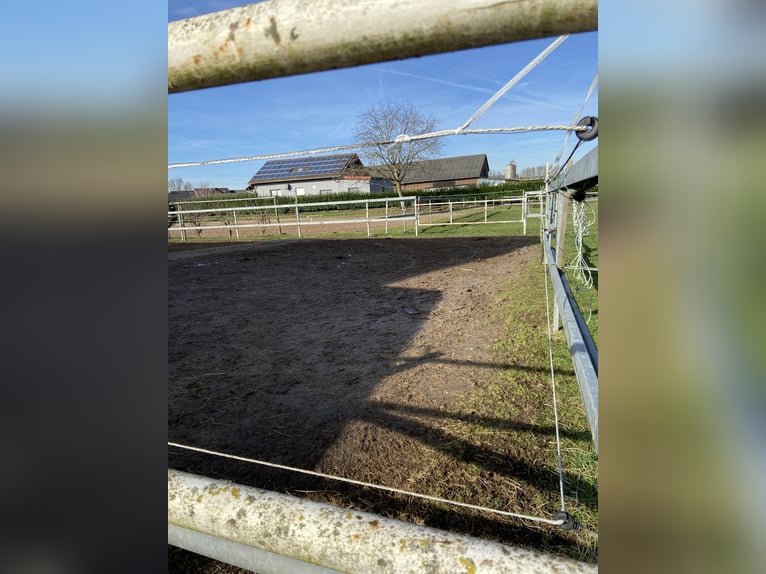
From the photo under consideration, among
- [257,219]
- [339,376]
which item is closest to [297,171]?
[257,219]

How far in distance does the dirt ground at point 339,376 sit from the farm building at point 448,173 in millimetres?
31333

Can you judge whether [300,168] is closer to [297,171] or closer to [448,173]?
[297,171]

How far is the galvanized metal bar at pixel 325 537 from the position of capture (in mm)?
496

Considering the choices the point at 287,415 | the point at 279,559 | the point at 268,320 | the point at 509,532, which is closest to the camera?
the point at 279,559

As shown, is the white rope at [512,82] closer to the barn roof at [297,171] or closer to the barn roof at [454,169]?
the barn roof at [297,171]

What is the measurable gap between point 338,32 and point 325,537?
639 millimetres

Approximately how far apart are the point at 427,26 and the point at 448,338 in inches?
129

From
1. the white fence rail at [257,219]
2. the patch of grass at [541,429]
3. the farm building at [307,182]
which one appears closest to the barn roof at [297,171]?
the farm building at [307,182]

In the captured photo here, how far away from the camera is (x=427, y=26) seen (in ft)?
1.32

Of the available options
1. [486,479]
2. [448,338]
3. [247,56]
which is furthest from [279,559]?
[448,338]

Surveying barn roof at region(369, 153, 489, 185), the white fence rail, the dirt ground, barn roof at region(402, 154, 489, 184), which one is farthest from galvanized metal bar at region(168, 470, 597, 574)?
barn roof at region(402, 154, 489, 184)

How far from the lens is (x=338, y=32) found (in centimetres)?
43
